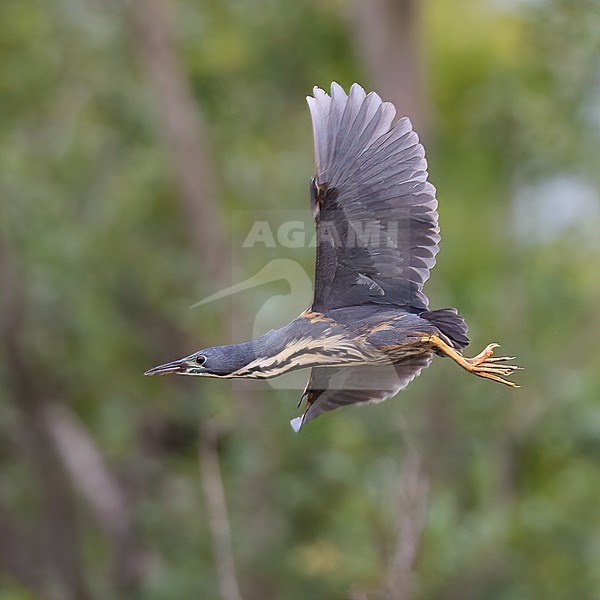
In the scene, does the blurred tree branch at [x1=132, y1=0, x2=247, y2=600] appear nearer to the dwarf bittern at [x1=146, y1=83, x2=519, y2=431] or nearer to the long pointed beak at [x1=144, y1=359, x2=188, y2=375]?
the dwarf bittern at [x1=146, y1=83, x2=519, y2=431]

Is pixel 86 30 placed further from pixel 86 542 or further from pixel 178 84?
pixel 86 542

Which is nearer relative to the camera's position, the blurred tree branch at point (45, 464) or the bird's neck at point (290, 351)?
the bird's neck at point (290, 351)

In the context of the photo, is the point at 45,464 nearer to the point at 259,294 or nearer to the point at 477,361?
the point at 259,294

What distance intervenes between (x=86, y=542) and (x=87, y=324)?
4.07 metres

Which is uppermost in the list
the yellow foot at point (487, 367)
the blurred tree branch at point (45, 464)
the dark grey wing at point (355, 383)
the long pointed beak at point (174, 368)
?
the long pointed beak at point (174, 368)

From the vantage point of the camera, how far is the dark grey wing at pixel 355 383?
14.0ft

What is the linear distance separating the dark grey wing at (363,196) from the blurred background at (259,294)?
16.4ft

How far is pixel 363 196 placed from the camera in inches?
155

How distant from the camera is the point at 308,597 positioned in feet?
35.8

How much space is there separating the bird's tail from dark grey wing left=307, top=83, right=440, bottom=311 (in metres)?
0.15

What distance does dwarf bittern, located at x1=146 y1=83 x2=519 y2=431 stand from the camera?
3.85 meters

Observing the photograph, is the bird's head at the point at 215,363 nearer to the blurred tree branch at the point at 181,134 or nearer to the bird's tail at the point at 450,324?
the bird's tail at the point at 450,324

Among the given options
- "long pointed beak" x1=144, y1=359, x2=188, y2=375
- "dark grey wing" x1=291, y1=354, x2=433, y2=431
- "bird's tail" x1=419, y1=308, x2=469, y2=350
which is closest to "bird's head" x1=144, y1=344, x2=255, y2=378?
"long pointed beak" x1=144, y1=359, x2=188, y2=375

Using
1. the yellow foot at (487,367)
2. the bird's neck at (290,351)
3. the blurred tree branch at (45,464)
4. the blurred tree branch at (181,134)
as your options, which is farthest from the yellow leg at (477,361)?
the blurred tree branch at (45,464)
